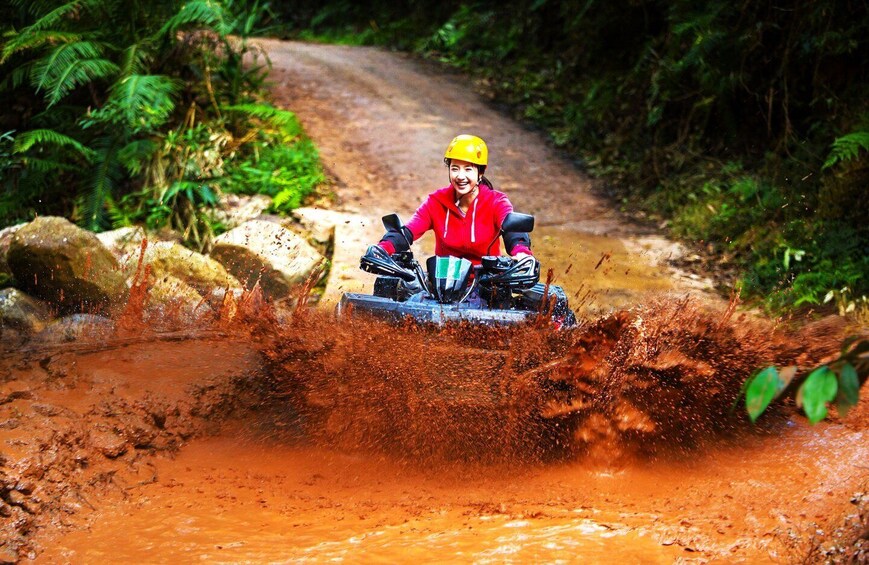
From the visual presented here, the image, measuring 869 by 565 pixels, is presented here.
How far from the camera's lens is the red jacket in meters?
5.95

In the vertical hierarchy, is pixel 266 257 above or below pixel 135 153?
below

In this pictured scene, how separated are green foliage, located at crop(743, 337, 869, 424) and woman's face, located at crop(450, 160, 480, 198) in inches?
136

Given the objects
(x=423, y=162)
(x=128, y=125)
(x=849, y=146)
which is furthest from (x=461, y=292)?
(x=423, y=162)

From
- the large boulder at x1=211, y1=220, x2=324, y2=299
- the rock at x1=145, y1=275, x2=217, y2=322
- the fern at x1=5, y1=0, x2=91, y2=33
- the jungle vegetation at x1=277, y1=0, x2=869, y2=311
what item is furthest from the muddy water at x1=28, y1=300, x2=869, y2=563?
the fern at x1=5, y1=0, x2=91, y2=33

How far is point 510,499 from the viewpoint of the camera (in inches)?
188

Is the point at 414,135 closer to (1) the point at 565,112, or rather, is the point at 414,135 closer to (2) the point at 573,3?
(1) the point at 565,112

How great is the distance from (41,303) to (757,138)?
8.56 m

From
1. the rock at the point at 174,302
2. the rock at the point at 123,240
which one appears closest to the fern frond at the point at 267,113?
the rock at the point at 123,240

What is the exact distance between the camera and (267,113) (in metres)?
10.8

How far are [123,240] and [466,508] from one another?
212 inches

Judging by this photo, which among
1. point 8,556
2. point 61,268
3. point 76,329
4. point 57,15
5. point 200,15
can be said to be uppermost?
point 200,15

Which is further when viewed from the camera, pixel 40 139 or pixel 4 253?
pixel 40 139

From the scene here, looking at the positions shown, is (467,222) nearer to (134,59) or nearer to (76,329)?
(76,329)

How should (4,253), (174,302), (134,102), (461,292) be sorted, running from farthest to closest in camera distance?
(134,102) → (4,253) → (174,302) → (461,292)
